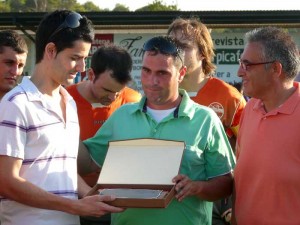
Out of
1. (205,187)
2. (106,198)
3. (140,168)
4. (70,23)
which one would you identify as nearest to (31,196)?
(106,198)

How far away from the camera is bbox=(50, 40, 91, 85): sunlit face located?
11.0 ft

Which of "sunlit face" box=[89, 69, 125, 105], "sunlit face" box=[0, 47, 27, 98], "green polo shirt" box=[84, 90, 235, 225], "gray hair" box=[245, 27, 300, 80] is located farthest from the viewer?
"sunlit face" box=[0, 47, 27, 98]

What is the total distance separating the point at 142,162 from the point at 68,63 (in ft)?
2.10

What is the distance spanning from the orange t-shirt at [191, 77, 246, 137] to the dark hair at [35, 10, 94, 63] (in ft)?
5.31

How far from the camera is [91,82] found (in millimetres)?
5062

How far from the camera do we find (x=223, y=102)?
16.1 ft

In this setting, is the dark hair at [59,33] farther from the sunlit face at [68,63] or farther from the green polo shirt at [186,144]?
the green polo shirt at [186,144]

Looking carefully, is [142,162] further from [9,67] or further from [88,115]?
[9,67]

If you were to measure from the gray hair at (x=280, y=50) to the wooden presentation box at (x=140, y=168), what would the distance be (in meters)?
0.80

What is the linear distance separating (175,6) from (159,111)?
44847 mm

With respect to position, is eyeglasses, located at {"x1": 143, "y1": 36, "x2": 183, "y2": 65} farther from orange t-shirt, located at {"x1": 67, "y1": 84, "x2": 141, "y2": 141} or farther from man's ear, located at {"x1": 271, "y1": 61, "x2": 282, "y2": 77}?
orange t-shirt, located at {"x1": 67, "y1": 84, "x2": 141, "y2": 141}

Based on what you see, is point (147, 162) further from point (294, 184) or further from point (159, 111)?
point (294, 184)

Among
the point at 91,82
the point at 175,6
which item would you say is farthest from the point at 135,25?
the point at 175,6

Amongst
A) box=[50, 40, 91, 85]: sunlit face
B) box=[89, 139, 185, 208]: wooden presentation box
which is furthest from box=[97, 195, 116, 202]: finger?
box=[50, 40, 91, 85]: sunlit face
